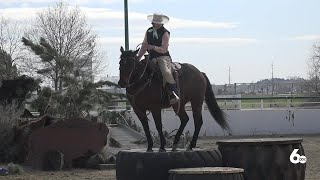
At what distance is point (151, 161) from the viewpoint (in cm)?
781

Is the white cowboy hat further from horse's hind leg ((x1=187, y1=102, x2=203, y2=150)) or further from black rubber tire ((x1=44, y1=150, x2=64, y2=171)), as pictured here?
black rubber tire ((x1=44, y1=150, x2=64, y2=171))

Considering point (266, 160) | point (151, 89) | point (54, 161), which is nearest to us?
point (266, 160)

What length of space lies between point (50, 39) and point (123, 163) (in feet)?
115

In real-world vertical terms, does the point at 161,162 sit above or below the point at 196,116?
below

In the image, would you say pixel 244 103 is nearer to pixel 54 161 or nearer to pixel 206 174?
pixel 54 161

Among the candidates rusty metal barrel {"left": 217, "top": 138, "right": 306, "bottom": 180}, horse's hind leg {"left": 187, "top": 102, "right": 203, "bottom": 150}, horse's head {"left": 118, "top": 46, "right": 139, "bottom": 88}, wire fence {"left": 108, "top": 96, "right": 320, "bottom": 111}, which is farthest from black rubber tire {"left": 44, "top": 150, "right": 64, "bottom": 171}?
wire fence {"left": 108, "top": 96, "right": 320, "bottom": 111}

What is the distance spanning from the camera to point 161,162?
779 centimetres

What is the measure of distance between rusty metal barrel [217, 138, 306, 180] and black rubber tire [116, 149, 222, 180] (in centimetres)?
34

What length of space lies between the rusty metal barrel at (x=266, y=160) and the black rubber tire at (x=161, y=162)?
340 mm

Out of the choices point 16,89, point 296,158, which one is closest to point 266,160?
point 296,158

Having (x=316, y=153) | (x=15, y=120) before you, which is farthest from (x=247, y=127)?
(x=15, y=120)

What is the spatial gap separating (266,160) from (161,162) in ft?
4.39

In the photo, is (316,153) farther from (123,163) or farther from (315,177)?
(123,163)

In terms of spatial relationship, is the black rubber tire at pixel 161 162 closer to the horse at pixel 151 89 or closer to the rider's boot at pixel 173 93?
the horse at pixel 151 89
